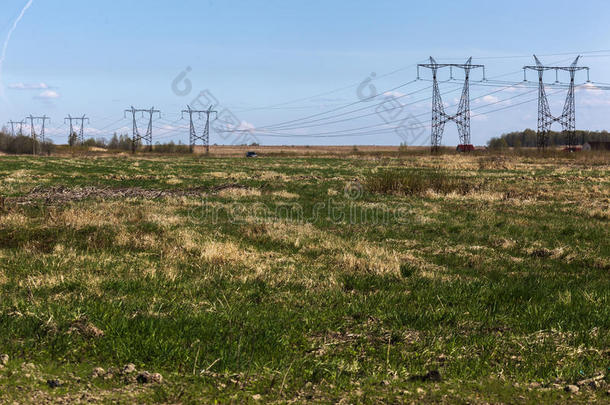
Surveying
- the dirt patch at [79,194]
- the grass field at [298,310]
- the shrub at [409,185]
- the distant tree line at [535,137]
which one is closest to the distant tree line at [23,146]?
the dirt patch at [79,194]

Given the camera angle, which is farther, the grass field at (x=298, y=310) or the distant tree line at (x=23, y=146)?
the distant tree line at (x=23, y=146)

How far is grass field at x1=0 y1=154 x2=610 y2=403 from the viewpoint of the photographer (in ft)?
15.3

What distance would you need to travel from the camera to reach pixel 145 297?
7.11 metres

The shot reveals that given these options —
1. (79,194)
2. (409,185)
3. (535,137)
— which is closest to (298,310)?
(79,194)

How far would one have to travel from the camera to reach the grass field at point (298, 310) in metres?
4.67

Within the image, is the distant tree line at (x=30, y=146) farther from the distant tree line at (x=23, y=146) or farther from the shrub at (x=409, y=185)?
the shrub at (x=409, y=185)

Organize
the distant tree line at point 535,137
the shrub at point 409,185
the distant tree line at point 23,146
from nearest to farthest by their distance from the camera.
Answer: the shrub at point 409,185 → the distant tree line at point 23,146 → the distant tree line at point 535,137

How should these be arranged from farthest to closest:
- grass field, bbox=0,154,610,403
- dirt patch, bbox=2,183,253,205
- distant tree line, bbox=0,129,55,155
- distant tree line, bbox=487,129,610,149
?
1. distant tree line, bbox=487,129,610,149
2. distant tree line, bbox=0,129,55,155
3. dirt patch, bbox=2,183,253,205
4. grass field, bbox=0,154,610,403

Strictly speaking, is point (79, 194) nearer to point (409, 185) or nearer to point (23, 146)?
point (409, 185)

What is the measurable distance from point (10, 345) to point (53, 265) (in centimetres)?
379

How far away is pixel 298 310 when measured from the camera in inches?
270

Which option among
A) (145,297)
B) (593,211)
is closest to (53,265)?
(145,297)

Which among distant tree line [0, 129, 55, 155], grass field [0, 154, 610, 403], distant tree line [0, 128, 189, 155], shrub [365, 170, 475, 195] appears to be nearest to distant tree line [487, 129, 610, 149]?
distant tree line [0, 128, 189, 155]

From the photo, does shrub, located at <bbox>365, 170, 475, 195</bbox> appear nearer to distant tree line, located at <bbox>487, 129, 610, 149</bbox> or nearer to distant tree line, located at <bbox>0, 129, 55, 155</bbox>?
distant tree line, located at <bbox>0, 129, 55, 155</bbox>
